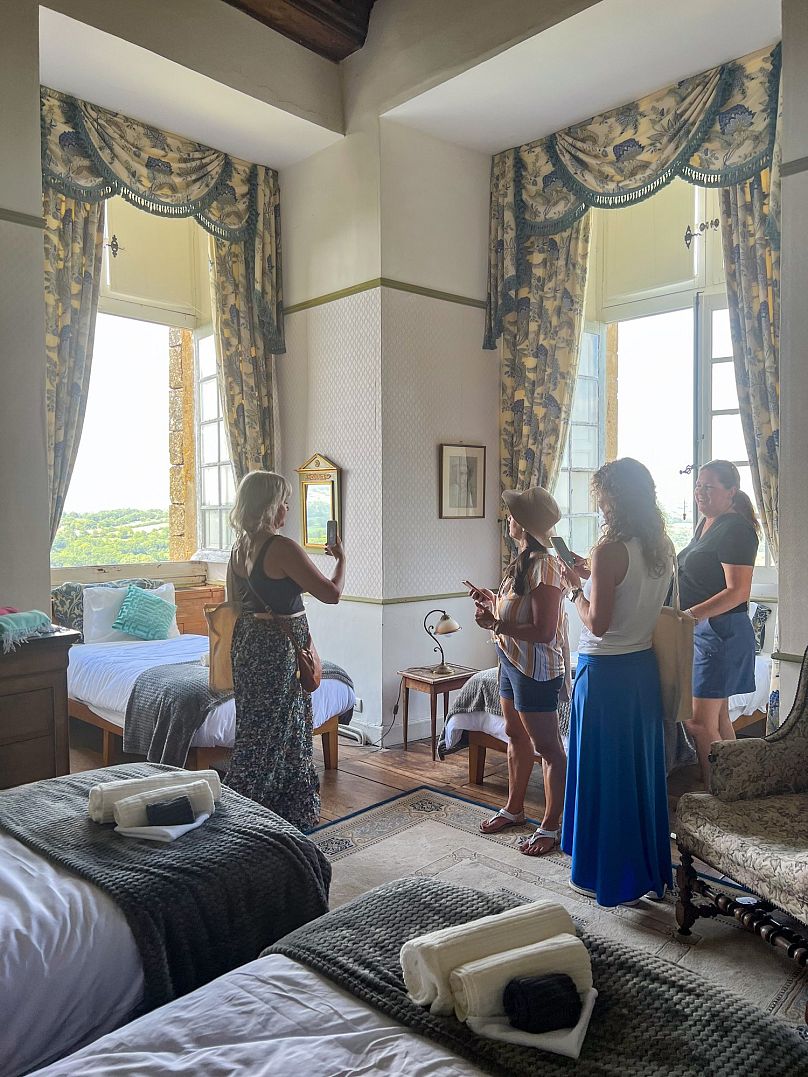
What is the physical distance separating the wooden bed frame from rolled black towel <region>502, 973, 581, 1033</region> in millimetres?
2993

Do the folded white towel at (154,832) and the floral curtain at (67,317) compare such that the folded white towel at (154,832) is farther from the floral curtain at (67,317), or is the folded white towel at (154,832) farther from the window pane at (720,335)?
the window pane at (720,335)

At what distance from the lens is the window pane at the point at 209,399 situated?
22.7 ft

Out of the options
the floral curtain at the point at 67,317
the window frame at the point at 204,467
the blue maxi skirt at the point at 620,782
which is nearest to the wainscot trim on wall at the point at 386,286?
the window frame at the point at 204,467

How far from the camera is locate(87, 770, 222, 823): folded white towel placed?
2.33m

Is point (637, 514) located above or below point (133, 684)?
above

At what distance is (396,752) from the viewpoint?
207 inches

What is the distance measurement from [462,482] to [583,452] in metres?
1.00

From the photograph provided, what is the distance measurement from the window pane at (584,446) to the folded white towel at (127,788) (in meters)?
4.17

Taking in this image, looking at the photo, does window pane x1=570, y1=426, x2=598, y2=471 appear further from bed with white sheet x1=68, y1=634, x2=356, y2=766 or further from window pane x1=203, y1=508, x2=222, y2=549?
window pane x1=203, y1=508, x2=222, y2=549

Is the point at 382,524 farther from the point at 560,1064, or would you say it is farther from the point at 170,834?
the point at 560,1064

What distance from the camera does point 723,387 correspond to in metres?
5.24

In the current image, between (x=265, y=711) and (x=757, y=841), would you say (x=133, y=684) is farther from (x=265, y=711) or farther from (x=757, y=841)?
(x=757, y=841)

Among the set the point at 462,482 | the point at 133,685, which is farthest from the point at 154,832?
the point at 462,482

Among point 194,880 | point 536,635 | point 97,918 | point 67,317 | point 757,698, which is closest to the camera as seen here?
point 97,918
